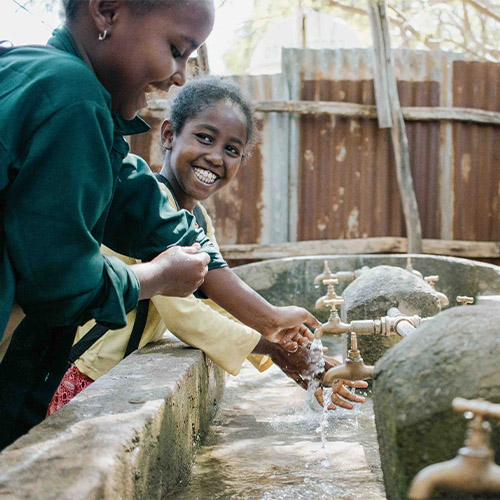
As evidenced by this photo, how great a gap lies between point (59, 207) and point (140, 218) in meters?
0.73

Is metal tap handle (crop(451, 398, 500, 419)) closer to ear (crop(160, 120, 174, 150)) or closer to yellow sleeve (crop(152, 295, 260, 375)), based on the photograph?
yellow sleeve (crop(152, 295, 260, 375))

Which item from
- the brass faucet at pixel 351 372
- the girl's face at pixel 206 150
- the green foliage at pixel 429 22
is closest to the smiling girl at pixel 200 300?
the girl's face at pixel 206 150

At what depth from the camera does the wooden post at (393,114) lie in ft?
21.1

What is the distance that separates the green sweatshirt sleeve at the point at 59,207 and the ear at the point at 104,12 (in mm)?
218

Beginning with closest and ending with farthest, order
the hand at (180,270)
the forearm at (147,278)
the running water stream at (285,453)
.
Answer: the forearm at (147,278)
the hand at (180,270)
the running water stream at (285,453)

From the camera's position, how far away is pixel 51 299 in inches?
47.7

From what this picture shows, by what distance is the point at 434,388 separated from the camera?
3.98 feet

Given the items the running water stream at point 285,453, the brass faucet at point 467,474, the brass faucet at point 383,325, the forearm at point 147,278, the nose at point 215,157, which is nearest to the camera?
the brass faucet at point 467,474

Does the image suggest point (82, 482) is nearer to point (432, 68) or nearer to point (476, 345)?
point (476, 345)

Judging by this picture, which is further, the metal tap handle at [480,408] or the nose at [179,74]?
the nose at [179,74]

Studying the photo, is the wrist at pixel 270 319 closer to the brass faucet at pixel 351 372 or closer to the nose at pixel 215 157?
the brass faucet at pixel 351 372

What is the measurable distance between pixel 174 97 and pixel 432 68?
4.59m

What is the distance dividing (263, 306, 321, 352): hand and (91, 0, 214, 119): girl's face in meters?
1.14

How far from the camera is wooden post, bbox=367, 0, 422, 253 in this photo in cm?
643
